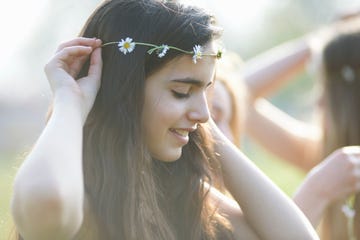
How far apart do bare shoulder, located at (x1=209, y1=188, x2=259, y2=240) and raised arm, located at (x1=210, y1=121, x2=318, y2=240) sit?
0.8 inches

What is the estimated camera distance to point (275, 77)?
541 centimetres

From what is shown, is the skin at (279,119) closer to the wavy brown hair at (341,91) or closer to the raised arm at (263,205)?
the wavy brown hair at (341,91)

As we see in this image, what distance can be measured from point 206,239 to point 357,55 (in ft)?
7.17

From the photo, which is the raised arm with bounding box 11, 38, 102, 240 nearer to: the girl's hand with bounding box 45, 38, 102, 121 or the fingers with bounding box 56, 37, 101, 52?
the girl's hand with bounding box 45, 38, 102, 121

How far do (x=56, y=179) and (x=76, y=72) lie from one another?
1.66ft

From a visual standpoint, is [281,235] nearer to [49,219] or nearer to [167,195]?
[167,195]

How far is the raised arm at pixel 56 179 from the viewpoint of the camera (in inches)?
90.5

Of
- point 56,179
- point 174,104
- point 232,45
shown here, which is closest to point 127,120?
point 174,104

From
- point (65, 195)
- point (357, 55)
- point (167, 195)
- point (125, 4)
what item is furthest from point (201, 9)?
point (357, 55)

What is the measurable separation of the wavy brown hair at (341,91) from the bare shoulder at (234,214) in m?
1.65

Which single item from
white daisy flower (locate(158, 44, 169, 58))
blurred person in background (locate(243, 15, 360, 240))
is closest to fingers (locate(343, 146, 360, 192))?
blurred person in background (locate(243, 15, 360, 240))

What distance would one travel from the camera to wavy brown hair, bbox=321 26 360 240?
15.4ft

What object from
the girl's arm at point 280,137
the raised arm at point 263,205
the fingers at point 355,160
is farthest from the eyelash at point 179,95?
the girl's arm at point 280,137

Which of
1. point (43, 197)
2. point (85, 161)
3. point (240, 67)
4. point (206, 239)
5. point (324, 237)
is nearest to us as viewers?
point (43, 197)
